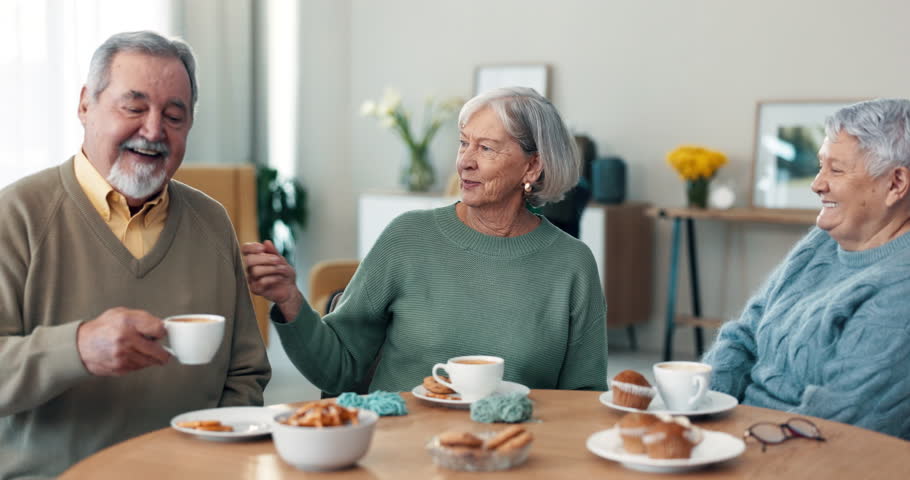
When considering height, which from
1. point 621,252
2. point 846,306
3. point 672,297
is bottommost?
point 672,297

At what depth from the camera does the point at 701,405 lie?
154 centimetres

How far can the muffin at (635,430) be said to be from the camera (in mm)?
1265

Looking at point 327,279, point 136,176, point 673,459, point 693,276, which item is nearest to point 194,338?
point 136,176

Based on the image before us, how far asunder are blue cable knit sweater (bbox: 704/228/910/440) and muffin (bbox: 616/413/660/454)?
Result: 0.62 metres

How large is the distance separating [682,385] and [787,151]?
412 cm

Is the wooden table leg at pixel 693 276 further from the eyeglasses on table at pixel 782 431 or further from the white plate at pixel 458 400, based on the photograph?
the eyeglasses on table at pixel 782 431

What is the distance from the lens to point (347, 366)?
2053mm

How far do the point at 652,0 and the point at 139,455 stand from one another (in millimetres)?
4904

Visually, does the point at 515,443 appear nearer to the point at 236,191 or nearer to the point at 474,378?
the point at 474,378

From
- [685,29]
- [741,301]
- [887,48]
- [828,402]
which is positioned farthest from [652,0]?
[828,402]

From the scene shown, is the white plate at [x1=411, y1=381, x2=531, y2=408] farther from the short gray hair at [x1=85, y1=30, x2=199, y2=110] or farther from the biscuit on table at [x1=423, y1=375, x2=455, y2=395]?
the short gray hair at [x1=85, y1=30, x2=199, y2=110]

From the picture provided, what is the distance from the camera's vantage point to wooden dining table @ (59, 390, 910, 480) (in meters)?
1.23

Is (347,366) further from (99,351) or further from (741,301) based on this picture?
(741,301)

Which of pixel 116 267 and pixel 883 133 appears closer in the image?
pixel 116 267
